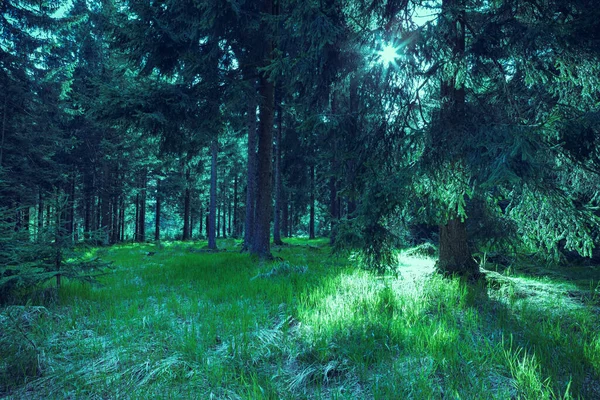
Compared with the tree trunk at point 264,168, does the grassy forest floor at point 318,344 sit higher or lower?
lower

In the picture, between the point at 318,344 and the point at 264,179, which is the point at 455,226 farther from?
the point at 264,179

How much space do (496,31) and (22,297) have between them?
→ 846 centimetres

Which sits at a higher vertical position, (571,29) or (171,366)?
(571,29)

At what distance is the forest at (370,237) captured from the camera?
2.74 metres

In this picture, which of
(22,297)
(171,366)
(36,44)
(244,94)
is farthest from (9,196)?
(171,366)

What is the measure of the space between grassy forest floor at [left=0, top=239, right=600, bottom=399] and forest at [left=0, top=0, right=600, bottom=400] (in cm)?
2

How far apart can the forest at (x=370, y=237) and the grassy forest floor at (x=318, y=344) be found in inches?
1.0

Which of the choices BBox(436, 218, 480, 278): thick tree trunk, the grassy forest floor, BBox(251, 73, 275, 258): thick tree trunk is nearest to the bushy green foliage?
the grassy forest floor

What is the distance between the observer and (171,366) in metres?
2.81

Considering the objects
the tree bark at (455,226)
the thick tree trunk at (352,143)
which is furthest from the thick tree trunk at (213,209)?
the tree bark at (455,226)

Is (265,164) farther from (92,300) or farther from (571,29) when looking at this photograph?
(571,29)

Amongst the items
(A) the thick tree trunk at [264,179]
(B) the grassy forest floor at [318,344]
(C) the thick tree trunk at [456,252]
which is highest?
(A) the thick tree trunk at [264,179]

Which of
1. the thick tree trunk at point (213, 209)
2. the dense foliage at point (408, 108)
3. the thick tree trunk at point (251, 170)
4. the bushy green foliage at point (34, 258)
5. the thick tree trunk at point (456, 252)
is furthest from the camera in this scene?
the thick tree trunk at point (213, 209)

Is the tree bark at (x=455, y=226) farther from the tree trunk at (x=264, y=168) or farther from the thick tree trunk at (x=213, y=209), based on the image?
the thick tree trunk at (x=213, y=209)
